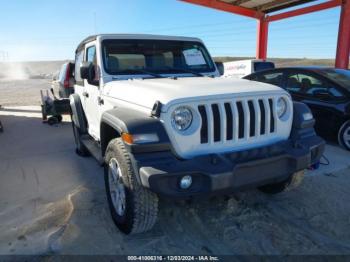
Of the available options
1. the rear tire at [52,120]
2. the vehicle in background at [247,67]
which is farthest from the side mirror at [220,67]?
the vehicle in background at [247,67]

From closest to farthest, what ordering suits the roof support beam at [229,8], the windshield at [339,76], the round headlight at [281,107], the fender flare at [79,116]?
1. the round headlight at [281,107]
2. the fender flare at [79,116]
3. the windshield at [339,76]
4. the roof support beam at [229,8]

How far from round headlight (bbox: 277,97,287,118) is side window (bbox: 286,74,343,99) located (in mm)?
3221

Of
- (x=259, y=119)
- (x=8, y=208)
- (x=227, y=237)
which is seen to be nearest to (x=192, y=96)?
(x=259, y=119)

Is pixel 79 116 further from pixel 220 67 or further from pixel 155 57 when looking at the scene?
pixel 220 67

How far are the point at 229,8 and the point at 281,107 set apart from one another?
1143cm

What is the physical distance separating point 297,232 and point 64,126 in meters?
7.19

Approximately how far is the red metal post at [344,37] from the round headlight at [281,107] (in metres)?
10.3

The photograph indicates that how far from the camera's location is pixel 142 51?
13.4ft

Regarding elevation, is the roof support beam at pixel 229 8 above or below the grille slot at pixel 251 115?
above

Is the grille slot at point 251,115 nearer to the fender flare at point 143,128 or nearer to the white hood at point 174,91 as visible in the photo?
the white hood at point 174,91

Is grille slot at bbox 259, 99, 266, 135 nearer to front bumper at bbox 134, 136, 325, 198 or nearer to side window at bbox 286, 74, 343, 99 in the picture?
front bumper at bbox 134, 136, 325, 198

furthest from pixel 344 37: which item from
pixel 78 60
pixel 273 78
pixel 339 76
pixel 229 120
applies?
pixel 229 120

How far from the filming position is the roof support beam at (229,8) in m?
12.3

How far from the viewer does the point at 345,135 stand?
5.41 meters
